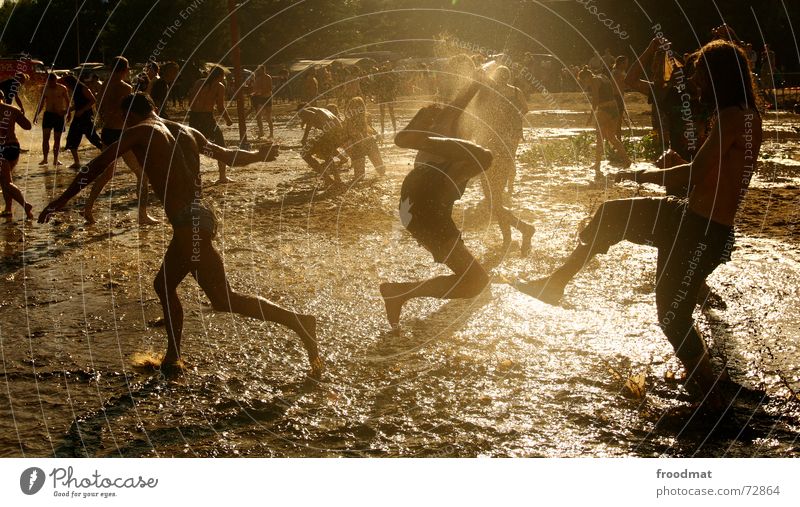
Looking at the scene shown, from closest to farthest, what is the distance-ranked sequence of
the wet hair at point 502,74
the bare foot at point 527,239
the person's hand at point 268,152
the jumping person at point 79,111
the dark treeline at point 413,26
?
1. the person's hand at point 268,152
2. the wet hair at point 502,74
3. the bare foot at point 527,239
4. the jumping person at point 79,111
5. the dark treeline at point 413,26

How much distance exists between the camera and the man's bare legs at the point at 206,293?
5949mm

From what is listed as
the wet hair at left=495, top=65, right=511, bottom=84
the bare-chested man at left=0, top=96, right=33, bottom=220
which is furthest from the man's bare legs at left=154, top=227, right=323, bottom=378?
the bare-chested man at left=0, top=96, right=33, bottom=220

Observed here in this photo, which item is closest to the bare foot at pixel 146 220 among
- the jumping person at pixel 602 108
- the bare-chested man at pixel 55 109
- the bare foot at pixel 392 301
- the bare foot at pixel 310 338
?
the bare foot at pixel 392 301

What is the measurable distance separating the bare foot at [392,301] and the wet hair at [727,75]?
2987mm

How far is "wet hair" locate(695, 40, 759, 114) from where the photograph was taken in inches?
193

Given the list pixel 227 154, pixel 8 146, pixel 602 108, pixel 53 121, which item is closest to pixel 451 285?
pixel 227 154

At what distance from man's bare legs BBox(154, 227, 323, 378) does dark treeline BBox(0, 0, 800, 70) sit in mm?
20863

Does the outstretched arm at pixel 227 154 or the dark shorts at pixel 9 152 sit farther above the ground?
the outstretched arm at pixel 227 154

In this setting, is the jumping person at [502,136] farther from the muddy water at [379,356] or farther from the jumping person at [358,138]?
the jumping person at [358,138]

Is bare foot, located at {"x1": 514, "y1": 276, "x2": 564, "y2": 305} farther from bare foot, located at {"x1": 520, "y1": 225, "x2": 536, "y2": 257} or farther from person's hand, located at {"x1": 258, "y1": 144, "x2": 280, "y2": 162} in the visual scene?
bare foot, located at {"x1": 520, "y1": 225, "x2": 536, "y2": 257}

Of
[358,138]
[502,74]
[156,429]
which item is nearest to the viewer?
[156,429]

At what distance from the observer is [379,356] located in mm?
6605

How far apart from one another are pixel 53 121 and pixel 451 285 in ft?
51.9

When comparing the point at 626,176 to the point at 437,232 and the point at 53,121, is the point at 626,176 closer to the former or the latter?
the point at 437,232
